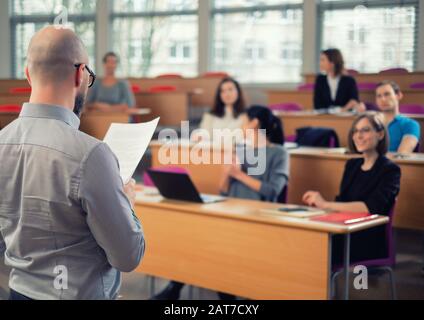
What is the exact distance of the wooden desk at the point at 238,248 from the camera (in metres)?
3.09

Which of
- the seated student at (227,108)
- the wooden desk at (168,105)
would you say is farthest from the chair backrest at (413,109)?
the wooden desk at (168,105)

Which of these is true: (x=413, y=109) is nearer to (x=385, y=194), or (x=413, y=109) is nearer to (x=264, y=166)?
(x=264, y=166)

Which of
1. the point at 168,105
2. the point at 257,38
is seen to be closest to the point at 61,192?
the point at 168,105

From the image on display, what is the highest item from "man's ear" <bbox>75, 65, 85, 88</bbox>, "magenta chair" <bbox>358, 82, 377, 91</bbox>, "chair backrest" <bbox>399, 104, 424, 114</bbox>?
"man's ear" <bbox>75, 65, 85, 88</bbox>

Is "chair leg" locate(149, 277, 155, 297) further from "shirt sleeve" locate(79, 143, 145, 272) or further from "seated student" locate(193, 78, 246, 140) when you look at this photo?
"shirt sleeve" locate(79, 143, 145, 272)

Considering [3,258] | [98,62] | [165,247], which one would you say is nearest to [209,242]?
[165,247]

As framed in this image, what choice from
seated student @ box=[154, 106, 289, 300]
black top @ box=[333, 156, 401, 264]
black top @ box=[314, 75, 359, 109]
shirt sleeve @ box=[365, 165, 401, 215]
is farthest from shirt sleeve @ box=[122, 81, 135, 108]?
shirt sleeve @ box=[365, 165, 401, 215]

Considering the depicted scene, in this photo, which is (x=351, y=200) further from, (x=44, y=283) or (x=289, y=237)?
(x=44, y=283)

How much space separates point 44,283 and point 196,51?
1070cm

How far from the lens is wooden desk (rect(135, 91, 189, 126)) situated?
937 centimetres

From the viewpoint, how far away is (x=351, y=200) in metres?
3.79

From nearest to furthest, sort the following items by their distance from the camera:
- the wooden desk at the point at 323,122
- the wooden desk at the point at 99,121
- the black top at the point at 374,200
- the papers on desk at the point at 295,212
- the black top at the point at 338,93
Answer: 1. the papers on desk at the point at 295,212
2. the black top at the point at 374,200
3. the wooden desk at the point at 323,122
4. the wooden desk at the point at 99,121
5. the black top at the point at 338,93

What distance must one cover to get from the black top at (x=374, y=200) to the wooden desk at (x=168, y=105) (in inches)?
225

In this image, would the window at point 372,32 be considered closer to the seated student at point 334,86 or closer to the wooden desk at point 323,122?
the seated student at point 334,86
